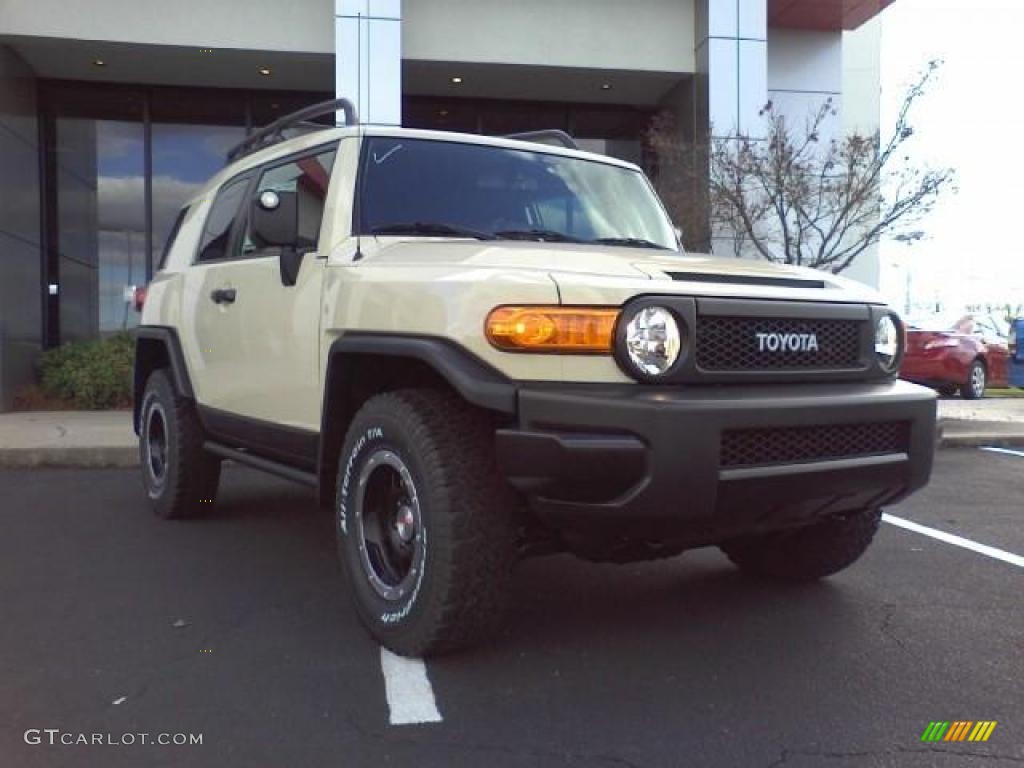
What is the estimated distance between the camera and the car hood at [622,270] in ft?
9.52

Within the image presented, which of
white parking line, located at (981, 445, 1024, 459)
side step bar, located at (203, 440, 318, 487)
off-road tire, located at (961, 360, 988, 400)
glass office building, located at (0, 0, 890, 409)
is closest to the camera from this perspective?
side step bar, located at (203, 440, 318, 487)

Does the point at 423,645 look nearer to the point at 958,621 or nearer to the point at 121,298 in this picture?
the point at 958,621

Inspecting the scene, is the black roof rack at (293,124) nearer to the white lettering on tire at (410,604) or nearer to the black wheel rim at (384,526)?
the black wheel rim at (384,526)

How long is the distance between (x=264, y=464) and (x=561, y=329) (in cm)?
211

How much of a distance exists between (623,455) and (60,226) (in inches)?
540

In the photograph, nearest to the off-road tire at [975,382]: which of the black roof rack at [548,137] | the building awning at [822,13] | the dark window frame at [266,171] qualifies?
the building awning at [822,13]

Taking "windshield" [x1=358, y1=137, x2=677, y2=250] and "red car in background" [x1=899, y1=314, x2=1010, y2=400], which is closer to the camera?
"windshield" [x1=358, y1=137, x2=677, y2=250]

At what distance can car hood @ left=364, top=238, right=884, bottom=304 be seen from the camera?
290cm

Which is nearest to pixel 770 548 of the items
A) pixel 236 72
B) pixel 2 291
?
pixel 2 291

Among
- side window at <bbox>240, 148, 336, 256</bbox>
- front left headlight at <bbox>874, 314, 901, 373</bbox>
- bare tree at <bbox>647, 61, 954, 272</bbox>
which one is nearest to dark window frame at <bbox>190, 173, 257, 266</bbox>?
side window at <bbox>240, 148, 336, 256</bbox>

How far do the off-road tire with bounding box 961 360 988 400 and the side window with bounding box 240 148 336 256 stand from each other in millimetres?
12462

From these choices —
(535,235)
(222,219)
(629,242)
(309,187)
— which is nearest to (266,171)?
(222,219)

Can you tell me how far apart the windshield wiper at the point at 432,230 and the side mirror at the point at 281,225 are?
1.22ft

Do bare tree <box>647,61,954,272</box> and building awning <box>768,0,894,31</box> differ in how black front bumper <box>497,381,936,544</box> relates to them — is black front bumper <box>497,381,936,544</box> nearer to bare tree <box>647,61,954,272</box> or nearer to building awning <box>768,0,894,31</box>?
bare tree <box>647,61,954,272</box>
